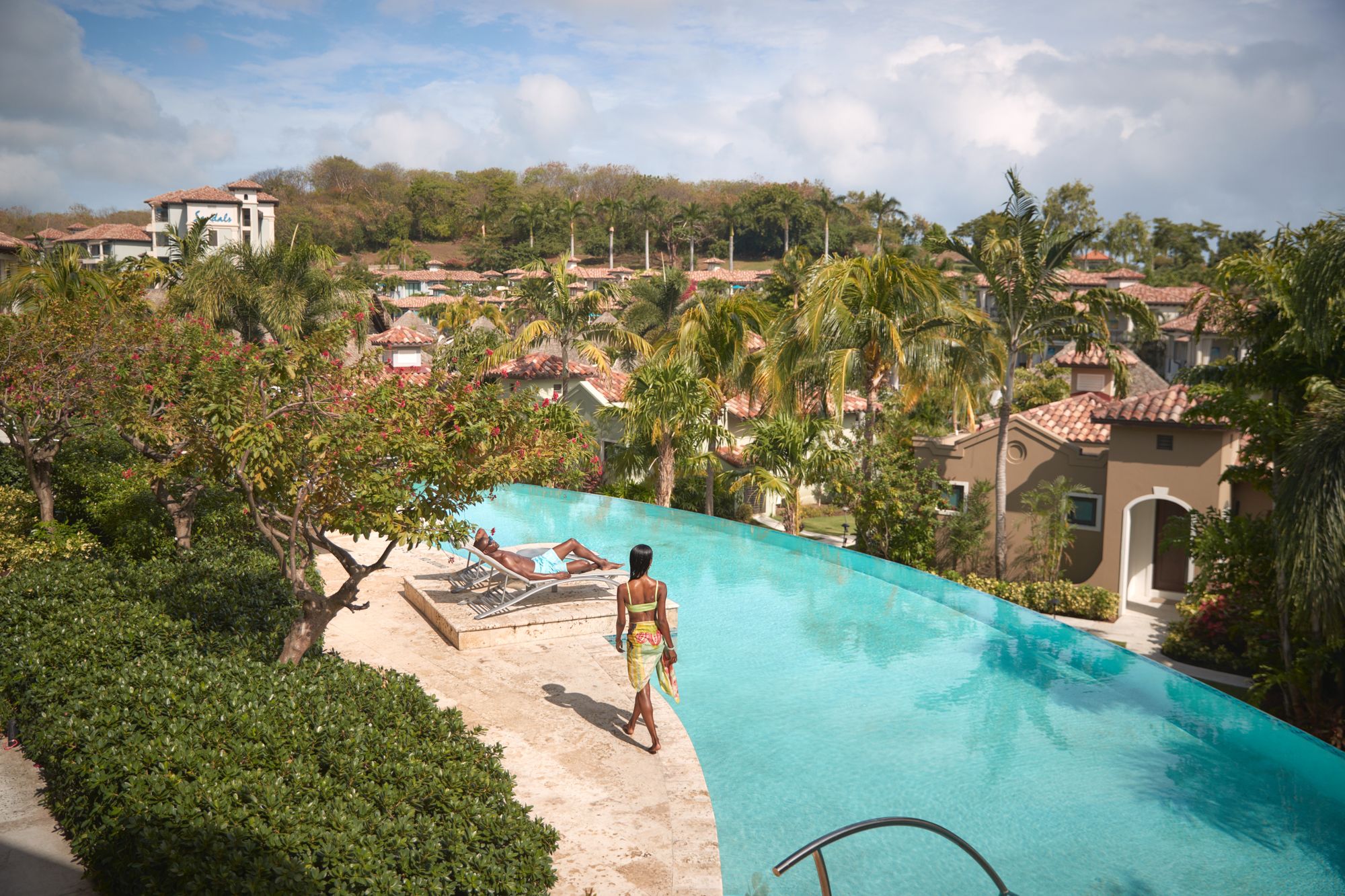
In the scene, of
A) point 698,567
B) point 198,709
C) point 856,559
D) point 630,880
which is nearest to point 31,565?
point 198,709

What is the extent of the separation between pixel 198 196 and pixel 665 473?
68.4 meters

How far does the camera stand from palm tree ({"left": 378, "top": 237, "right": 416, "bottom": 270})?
10750 cm

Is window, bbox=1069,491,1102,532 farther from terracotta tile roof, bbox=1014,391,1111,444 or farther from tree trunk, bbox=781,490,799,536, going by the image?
tree trunk, bbox=781,490,799,536

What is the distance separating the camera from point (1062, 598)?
19.2 metres

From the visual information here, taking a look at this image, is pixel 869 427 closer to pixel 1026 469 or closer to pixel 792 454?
pixel 792 454

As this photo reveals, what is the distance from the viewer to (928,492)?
2145 centimetres

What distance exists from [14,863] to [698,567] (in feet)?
38.5

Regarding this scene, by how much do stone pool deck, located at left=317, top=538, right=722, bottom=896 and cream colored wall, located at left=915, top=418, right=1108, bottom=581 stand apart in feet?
Result: 42.4

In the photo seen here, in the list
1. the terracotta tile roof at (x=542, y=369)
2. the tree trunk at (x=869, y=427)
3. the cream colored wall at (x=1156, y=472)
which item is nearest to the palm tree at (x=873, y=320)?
the tree trunk at (x=869, y=427)

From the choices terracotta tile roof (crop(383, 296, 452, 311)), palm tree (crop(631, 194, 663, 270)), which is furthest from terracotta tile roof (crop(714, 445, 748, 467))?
palm tree (crop(631, 194, 663, 270))

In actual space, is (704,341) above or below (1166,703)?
above

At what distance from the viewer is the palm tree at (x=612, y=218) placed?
110m

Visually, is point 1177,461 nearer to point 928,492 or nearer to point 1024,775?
point 928,492

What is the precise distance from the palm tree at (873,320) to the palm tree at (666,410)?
305 centimetres
